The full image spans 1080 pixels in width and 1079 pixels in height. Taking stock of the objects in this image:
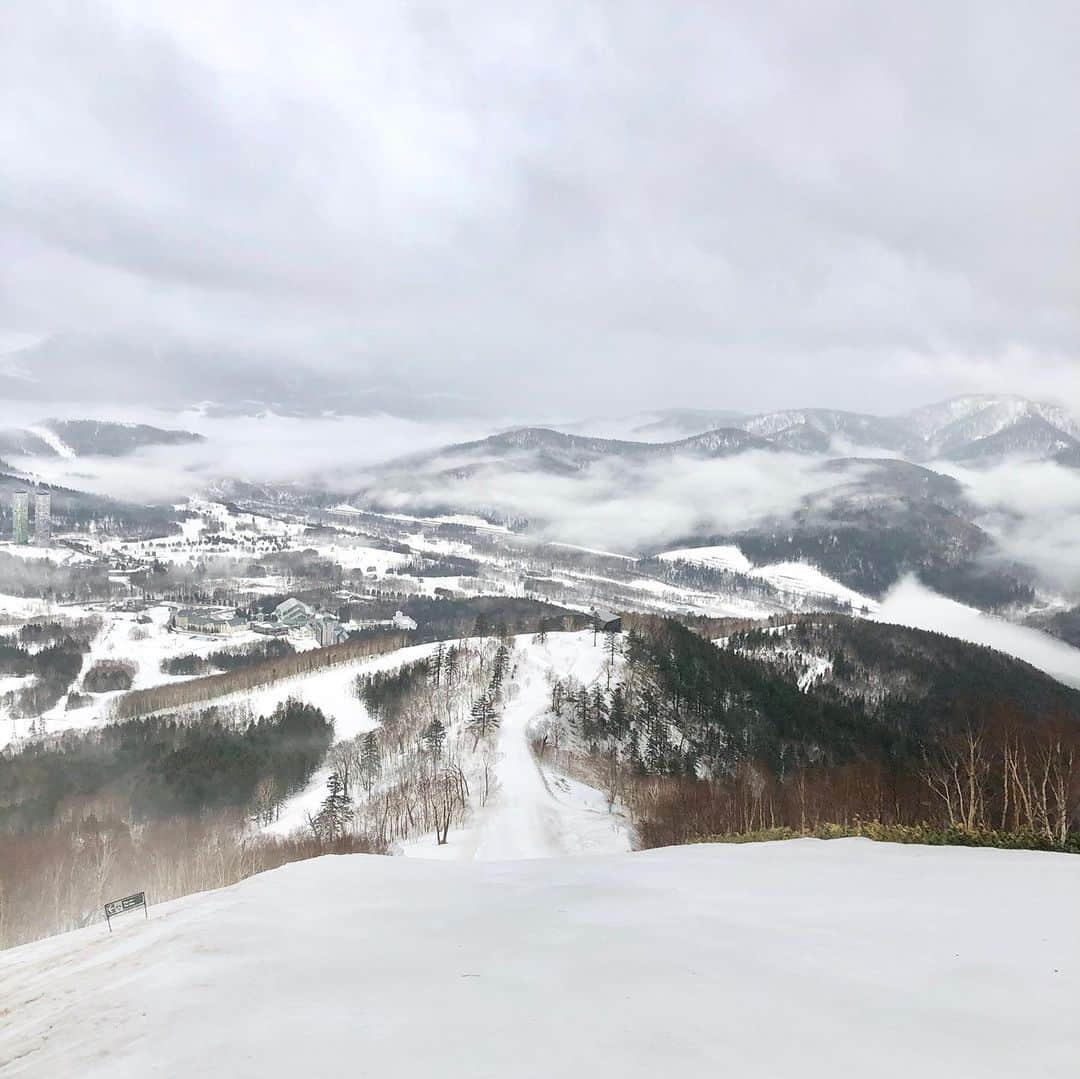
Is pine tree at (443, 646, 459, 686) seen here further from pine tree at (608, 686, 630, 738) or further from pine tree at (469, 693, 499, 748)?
pine tree at (608, 686, 630, 738)

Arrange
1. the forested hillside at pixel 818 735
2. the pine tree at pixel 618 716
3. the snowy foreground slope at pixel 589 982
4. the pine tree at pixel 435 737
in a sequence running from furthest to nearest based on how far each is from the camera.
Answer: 1. the pine tree at pixel 618 716
2. the pine tree at pixel 435 737
3. the forested hillside at pixel 818 735
4. the snowy foreground slope at pixel 589 982

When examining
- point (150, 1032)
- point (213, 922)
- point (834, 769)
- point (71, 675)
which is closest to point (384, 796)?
point (834, 769)

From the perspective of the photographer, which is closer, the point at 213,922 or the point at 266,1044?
the point at 266,1044

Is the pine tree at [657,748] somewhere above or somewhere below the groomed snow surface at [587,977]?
below

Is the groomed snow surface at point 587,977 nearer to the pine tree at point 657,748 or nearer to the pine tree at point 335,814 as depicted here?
the pine tree at point 335,814

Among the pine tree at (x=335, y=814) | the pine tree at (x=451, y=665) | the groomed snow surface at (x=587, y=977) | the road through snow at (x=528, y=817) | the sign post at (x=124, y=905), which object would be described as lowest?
the pine tree at (x=335, y=814)

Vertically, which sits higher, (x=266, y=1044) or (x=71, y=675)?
(x=266, y=1044)

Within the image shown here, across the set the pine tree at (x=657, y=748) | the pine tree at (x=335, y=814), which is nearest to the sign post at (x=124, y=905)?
the pine tree at (x=335, y=814)

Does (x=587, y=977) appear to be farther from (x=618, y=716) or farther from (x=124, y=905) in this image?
(x=618, y=716)

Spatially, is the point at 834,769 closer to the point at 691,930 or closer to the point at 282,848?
the point at 282,848

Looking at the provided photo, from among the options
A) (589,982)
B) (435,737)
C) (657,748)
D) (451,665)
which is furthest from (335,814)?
(589,982)
